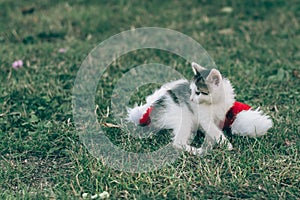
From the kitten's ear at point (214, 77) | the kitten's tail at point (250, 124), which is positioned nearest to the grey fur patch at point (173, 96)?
the kitten's ear at point (214, 77)

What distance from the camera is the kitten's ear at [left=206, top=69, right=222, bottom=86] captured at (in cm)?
286

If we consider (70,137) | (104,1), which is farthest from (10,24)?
(70,137)

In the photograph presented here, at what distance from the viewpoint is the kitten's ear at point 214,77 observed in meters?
2.86

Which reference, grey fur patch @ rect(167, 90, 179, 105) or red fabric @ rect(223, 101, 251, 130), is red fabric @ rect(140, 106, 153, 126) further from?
red fabric @ rect(223, 101, 251, 130)

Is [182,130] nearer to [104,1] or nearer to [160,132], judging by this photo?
[160,132]

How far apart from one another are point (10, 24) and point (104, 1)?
3.51 ft

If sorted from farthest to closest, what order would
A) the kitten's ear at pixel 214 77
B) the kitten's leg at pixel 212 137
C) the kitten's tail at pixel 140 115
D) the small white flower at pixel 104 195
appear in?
the kitten's tail at pixel 140 115 → the kitten's leg at pixel 212 137 → the kitten's ear at pixel 214 77 → the small white flower at pixel 104 195

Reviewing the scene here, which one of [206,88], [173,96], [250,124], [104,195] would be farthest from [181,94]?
[104,195]

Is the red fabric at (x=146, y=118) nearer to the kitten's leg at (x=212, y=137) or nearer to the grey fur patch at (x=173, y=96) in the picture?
the grey fur patch at (x=173, y=96)

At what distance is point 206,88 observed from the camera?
2.90 metres

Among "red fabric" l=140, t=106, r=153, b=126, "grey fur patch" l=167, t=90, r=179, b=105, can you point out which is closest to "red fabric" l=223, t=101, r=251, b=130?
"grey fur patch" l=167, t=90, r=179, b=105

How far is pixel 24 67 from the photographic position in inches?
171

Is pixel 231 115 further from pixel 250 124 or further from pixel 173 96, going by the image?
pixel 173 96

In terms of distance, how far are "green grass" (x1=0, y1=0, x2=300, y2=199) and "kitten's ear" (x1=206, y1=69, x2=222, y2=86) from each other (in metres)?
0.39
